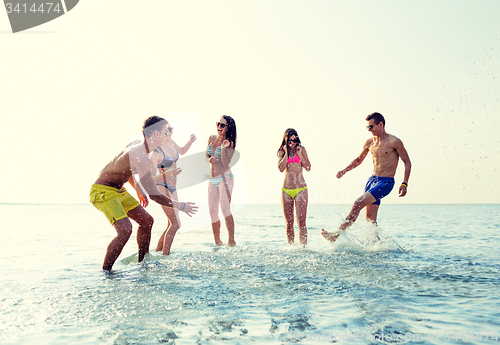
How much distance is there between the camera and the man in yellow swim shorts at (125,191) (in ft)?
17.5

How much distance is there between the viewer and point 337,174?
8008 mm

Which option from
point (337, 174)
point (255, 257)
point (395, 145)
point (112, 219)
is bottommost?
point (255, 257)

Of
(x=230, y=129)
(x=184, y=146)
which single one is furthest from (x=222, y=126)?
(x=184, y=146)

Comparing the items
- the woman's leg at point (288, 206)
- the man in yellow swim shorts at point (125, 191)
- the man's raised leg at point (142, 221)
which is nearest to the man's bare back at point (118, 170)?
the man in yellow swim shorts at point (125, 191)

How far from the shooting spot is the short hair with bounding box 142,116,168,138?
5.61 m

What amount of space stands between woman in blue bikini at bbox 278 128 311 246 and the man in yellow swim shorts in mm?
2843

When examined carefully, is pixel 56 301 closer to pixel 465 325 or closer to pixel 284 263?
pixel 284 263

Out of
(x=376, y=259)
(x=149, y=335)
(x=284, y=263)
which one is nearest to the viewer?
(x=149, y=335)

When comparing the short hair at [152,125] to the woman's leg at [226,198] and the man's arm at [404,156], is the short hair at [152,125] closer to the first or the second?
the woman's leg at [226,198]

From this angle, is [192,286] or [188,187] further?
[188,187]

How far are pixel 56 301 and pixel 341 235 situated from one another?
17.6ft

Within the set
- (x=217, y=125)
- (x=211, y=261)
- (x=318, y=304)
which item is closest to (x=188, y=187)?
(x=217, y=125)

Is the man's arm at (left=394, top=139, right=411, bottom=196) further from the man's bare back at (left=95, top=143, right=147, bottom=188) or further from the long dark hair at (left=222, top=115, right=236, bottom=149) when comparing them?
the man's bare back at (left=95, top=143, right=147, bottom=188)

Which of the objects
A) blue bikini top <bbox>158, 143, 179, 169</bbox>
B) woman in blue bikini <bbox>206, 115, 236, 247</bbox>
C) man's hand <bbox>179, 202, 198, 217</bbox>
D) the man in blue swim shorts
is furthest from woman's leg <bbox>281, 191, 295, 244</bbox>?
man's hand <bbox>179, 202, 198, 217</bbox>
